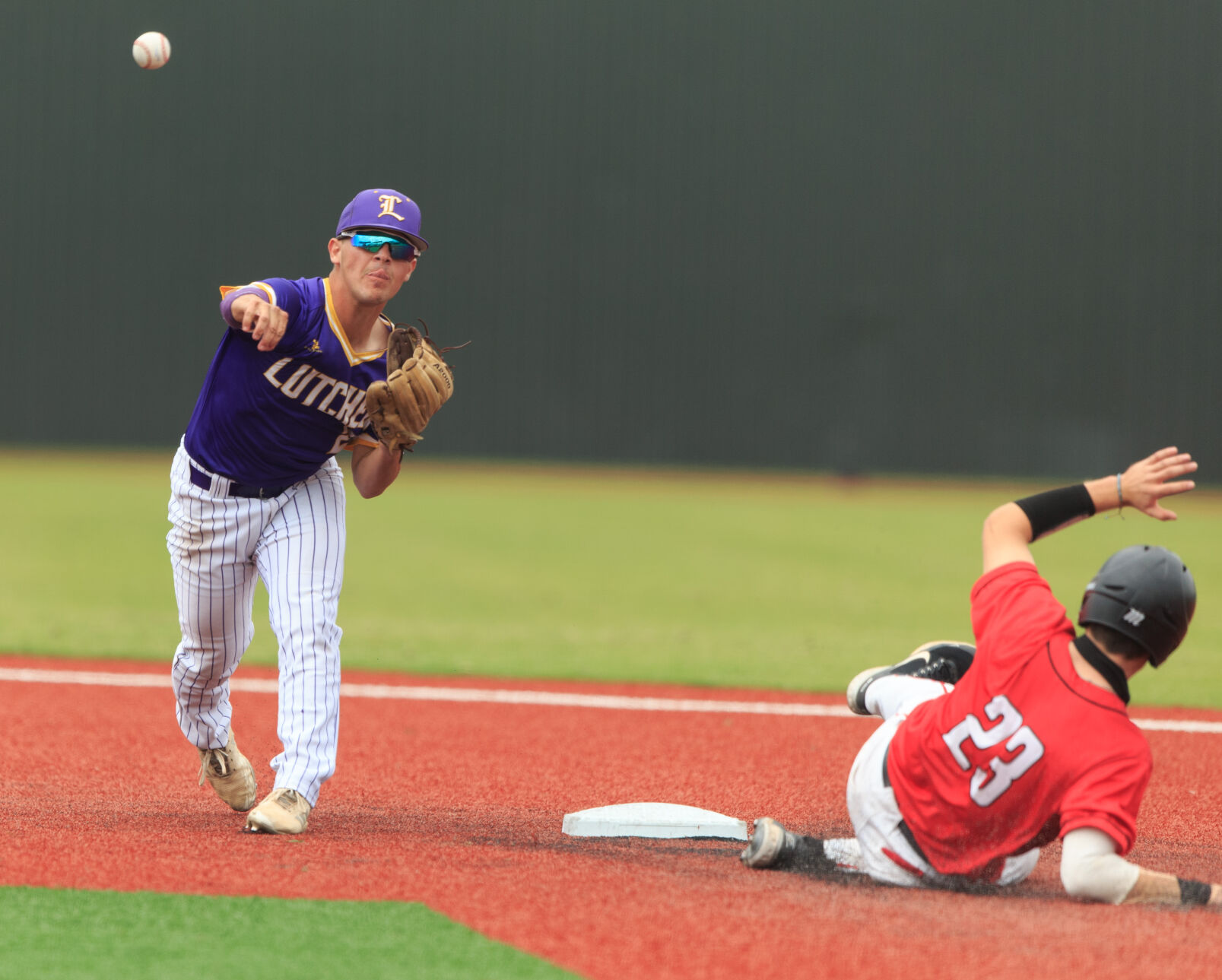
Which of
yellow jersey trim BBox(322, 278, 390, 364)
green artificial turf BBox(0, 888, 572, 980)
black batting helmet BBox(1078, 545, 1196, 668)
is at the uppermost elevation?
yellow jersey trim BBox(322, 278, 390, 364)

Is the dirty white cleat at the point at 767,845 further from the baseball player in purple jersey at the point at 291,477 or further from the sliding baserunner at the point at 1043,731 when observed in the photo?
the baseball player in purple jersey at the point at 291,477

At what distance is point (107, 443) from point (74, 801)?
1662 centimetres

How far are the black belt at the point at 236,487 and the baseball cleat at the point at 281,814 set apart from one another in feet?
2.57

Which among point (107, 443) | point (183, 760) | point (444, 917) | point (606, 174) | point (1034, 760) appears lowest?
point (107, 443)

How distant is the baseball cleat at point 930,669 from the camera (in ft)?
10.5

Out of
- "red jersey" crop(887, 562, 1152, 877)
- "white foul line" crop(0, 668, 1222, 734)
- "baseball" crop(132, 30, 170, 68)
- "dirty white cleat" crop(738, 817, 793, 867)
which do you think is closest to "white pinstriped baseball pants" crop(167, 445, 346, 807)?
"dirty white cleat" crop(738, 817, 793, 867)

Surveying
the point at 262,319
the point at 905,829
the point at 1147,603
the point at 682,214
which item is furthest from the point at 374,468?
the point at 682,214

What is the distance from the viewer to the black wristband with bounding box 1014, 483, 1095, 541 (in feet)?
9.29

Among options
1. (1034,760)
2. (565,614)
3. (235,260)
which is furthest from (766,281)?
(1034,760)

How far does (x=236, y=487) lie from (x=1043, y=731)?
213 centimetres

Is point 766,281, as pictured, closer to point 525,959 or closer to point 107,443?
point 107,443

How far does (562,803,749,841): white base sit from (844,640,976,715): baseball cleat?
551 millimetres

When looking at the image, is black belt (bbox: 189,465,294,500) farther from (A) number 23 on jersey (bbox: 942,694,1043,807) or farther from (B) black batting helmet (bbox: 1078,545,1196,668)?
(B) black batting helmet (bbox: 1078,545,1196,668)

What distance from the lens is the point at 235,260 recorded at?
19.4 metres
